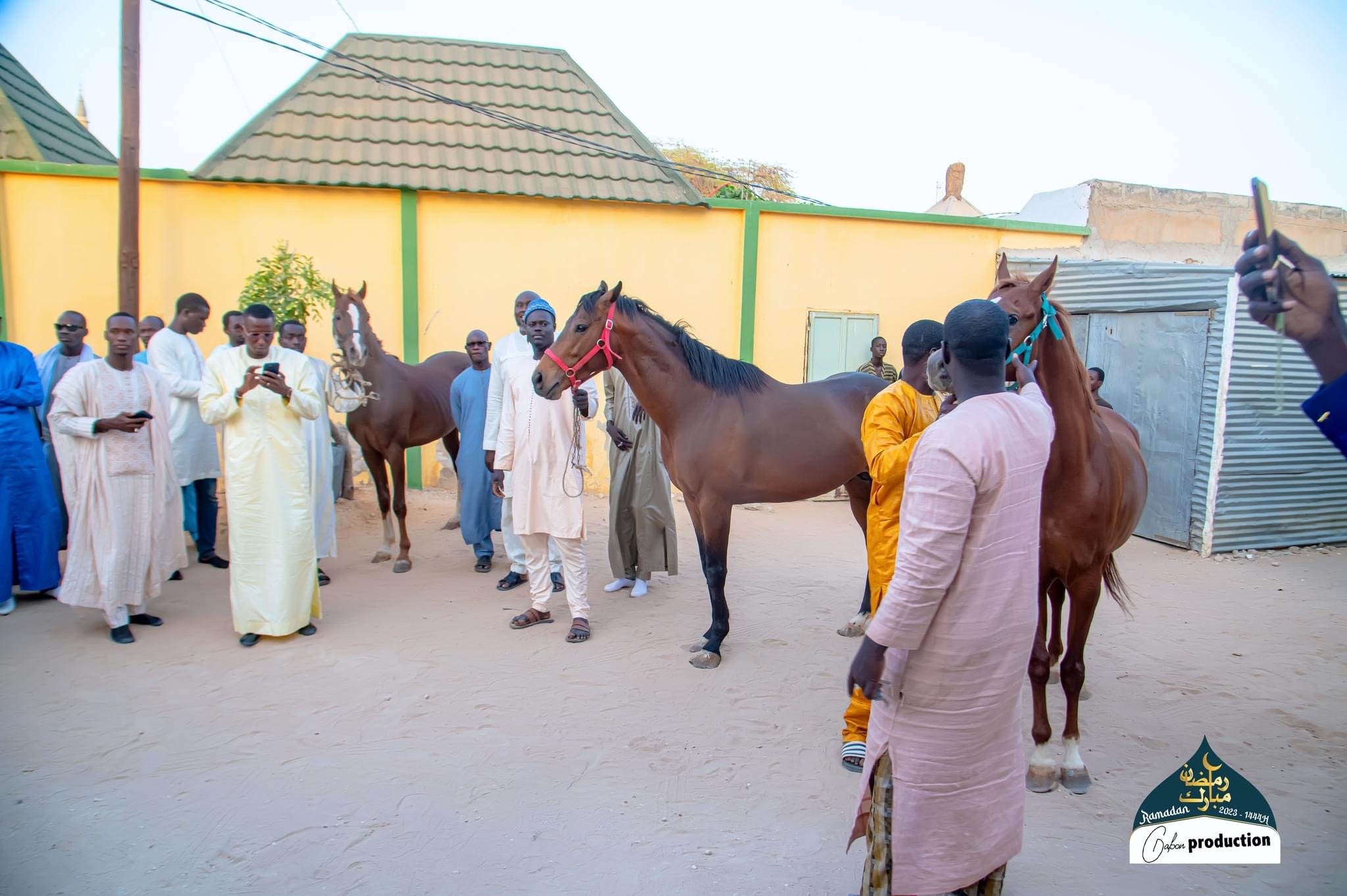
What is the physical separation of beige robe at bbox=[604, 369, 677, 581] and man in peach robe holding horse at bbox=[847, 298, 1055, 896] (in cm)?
364

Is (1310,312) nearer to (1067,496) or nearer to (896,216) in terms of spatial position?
(1067,496)

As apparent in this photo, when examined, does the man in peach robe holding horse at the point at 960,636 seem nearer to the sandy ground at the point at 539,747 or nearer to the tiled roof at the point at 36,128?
the sandy ground at the point at 539,747

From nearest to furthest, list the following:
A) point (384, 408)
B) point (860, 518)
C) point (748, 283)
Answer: point (860, 518)
point (384, 408)
point (748, 283)

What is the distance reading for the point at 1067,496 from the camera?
3.16 metres

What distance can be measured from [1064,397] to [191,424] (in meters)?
6.10

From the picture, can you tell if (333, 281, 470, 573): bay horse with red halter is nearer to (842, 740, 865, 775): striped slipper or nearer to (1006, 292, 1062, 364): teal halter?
(842, 740, 865, 775): striped slipper

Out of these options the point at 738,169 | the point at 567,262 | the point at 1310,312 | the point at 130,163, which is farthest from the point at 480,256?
the point at 738,169

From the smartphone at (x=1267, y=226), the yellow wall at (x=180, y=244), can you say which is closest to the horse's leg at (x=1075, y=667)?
the smartphone at (x=1267, y=226)

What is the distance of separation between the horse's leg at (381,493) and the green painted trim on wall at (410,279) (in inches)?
73.2

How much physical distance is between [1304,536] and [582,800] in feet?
25.8

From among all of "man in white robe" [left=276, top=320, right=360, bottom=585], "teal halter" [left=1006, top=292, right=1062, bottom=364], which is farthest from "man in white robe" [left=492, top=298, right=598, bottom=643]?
"teal halter" [left=1006, top=292, right=1062, bottom=364]

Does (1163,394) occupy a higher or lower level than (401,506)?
higher

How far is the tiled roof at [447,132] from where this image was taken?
8.49 meters

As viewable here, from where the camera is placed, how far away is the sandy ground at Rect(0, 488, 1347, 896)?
8.81 ft
